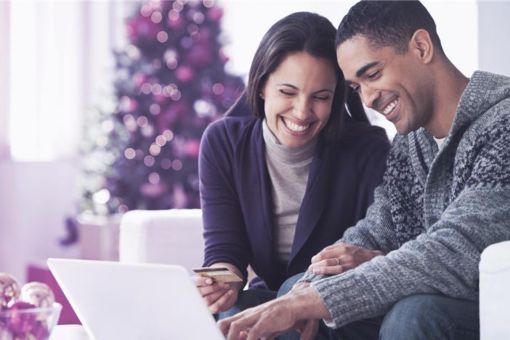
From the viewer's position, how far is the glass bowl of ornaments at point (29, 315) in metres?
1.50

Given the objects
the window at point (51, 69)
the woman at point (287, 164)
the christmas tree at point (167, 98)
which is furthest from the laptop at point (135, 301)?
the window at point (51, 69)

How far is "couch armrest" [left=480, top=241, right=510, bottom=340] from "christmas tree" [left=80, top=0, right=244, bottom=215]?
2.99 m

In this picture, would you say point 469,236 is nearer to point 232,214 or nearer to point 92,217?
point 232,214

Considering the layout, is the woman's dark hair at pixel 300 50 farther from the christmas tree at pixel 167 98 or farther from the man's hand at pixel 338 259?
the christmas tree at pixel 167 98

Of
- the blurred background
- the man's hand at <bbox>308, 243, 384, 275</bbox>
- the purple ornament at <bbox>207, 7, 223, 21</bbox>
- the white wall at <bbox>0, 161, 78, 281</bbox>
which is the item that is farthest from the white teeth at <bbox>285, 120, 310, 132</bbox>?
the white wall at <bbox>0, 161, 78, 281</bbox>

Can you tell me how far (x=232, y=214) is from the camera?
228 centimetres

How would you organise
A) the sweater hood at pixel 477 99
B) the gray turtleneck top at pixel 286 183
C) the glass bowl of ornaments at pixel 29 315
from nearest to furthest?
1. the glass bowl of ornaments at pixel 29 315
2. the sweater hood at pixel 477 99
3. the gray turtleneck top at pixel 286 183

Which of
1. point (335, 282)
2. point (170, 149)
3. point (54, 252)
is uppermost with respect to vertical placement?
point (335, 282)

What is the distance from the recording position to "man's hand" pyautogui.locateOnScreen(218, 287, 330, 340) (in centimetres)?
156

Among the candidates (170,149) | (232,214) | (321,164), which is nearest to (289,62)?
(321,164)

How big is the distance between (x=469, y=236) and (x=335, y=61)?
71 cm

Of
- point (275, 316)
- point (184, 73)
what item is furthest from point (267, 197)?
point (184, 73)

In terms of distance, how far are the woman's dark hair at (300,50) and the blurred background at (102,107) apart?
1.74m

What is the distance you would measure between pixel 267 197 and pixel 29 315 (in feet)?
2.81
